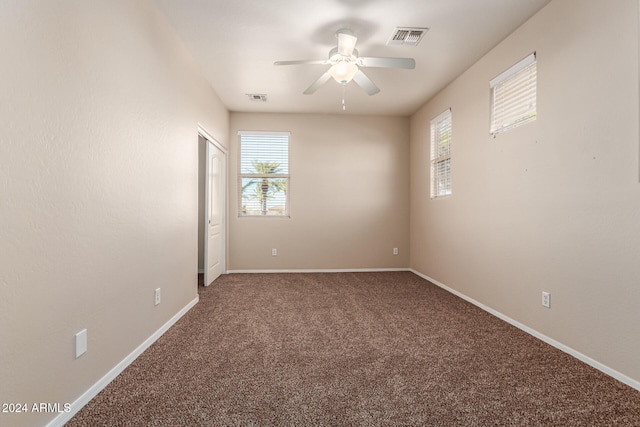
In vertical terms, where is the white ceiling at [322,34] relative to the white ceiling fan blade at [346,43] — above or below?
above

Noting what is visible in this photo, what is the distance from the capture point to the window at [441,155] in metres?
4.16

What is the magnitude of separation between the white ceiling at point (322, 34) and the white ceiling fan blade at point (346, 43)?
0.23m

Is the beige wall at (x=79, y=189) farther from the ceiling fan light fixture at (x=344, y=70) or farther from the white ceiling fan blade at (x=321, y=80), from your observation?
the ceiling fan light fixture at (x=344, y=70)

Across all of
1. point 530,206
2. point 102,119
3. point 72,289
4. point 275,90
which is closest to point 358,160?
point 275,90

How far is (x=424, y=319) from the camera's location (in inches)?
118

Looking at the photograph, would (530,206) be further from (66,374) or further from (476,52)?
(66,374)

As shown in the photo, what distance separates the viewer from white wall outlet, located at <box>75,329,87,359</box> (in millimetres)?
1607

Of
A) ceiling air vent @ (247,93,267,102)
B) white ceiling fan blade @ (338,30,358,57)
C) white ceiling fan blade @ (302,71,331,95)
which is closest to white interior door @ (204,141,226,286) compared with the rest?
ceiling air vent @ (247,93,267,102)

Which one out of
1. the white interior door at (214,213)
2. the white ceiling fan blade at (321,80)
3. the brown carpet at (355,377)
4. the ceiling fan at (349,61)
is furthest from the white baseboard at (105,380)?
the white ceiling fan blade at (321,80)

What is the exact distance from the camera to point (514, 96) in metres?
2.87

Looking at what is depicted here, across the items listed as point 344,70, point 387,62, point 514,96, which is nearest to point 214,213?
point 344,70

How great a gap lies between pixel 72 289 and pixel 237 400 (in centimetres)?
102

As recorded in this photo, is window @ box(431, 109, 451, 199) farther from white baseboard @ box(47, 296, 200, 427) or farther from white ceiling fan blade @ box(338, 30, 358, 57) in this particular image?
white baseboard @ box(47, 296, 200, 427)

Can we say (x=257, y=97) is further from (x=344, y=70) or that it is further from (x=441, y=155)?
(x=441, y=155)
